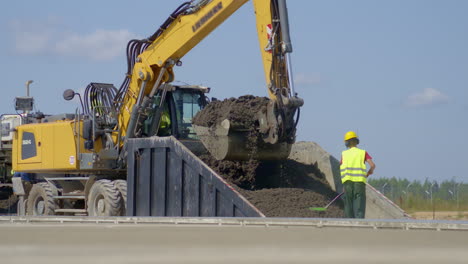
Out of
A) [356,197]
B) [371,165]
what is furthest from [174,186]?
[371,165]

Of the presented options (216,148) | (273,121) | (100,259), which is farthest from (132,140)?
(100,259)

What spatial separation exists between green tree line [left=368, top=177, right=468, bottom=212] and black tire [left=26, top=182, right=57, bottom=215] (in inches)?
420

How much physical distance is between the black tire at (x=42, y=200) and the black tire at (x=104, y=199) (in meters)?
1.79

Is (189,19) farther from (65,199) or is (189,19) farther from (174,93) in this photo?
(65,199)

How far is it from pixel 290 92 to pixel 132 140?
3.71 m

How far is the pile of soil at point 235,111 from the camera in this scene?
53.9ft

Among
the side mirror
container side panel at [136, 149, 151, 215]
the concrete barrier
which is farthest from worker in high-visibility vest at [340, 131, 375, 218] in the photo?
the side mirror

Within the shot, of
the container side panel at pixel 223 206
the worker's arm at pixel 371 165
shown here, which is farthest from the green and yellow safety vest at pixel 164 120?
the worker's arm at pixel 371 165

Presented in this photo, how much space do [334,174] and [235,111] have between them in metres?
2.58

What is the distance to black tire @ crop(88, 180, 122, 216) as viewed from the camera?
18234mm

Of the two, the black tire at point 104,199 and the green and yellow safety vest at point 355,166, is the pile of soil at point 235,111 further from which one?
the green and yellow safety vest at point 355,166

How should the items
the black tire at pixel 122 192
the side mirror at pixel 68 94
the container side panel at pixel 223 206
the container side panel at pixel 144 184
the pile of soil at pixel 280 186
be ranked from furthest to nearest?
the side mirror at pixel 68 94 < the black tire at pixel 122 192 < the container side panel at pixel 144 184 < the pile of soil at pixel 280 186 < the container side panel at pixel 223 206

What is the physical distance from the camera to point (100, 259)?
7.25m

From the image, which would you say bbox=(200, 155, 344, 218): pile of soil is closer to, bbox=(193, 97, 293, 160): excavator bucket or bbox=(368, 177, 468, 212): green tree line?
bbox=(193, 97, 293, 160): excavator bucket
